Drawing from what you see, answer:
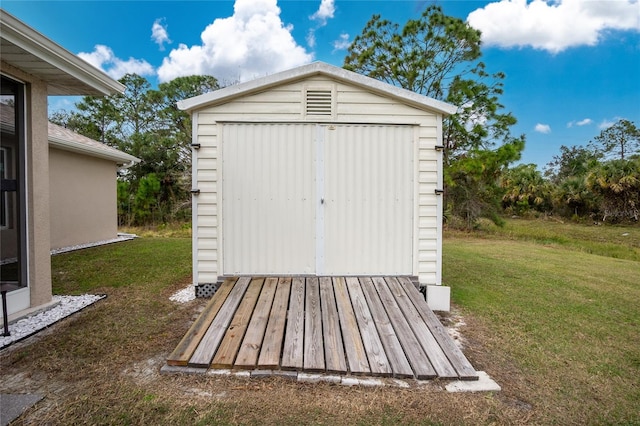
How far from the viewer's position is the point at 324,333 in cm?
261

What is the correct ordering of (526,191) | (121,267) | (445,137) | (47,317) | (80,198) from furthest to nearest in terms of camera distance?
(526,191)
(445,137)
(80,198)
(121,267)
(47,317)

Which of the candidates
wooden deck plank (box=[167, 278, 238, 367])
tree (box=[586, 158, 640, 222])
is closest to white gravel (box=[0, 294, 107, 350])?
wooden deck plank (box=[167, 278, 238, 367])

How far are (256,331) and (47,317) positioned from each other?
2328mm

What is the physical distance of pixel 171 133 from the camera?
1656 cm

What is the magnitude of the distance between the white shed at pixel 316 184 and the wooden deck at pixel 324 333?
40 cm

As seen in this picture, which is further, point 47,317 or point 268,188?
point 268,188

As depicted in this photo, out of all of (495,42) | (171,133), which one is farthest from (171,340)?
(171,133)

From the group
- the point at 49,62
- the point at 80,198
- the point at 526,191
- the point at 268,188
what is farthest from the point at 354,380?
the point at 526,191

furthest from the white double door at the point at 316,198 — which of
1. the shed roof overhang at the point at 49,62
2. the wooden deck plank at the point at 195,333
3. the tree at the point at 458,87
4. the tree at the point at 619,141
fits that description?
the tree at the point at 619,141

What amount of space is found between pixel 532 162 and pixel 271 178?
24.6 m

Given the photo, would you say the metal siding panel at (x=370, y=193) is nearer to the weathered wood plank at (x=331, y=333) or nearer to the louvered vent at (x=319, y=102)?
the louvered vent at (x=319, y=102)

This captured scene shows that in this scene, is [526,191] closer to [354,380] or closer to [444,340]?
[444,340]

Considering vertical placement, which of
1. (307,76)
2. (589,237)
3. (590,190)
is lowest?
(589,237)

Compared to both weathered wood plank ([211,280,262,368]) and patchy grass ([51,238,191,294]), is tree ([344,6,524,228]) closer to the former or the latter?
patchy grass ([51,238,191,294])
